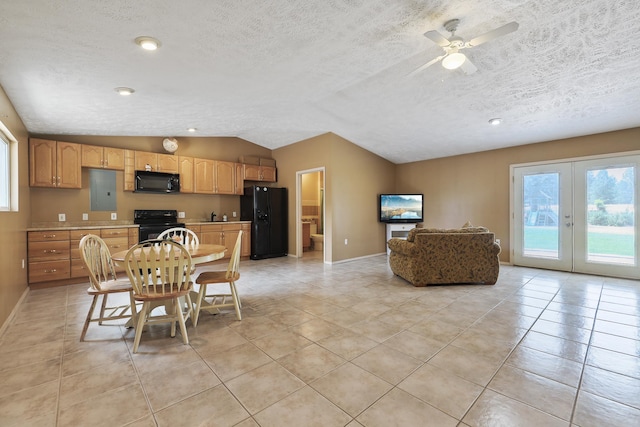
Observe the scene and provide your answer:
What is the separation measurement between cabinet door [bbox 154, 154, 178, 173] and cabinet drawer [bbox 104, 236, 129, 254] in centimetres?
148

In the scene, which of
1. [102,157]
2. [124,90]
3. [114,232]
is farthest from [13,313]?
[102,157]

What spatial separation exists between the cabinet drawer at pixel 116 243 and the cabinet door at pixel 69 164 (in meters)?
1.03

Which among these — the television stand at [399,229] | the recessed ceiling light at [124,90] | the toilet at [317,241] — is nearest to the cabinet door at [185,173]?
the recessed ceiling light at [124,90]

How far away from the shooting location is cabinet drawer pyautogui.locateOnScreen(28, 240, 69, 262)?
404cm

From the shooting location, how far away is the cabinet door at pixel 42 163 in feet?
14.0

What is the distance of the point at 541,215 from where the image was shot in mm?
5375

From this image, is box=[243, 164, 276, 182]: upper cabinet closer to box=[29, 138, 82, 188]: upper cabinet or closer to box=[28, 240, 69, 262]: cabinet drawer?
box=[29, 138, 82, 188]: upper cabinet

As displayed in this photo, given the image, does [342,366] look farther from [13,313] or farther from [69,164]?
[69,164]

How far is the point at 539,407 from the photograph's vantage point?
64.2 inches

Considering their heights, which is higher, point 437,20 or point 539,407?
point 437,20

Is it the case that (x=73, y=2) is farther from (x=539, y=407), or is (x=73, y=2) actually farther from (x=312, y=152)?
(x=312, y=152)

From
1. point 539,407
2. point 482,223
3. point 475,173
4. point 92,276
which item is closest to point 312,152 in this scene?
point 475,173

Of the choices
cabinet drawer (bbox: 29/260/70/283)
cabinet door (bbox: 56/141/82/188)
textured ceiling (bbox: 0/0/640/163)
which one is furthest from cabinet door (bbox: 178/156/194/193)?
cabinet drawer (bbox: 29/260/70/283)

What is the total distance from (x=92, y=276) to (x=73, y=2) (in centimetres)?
201
